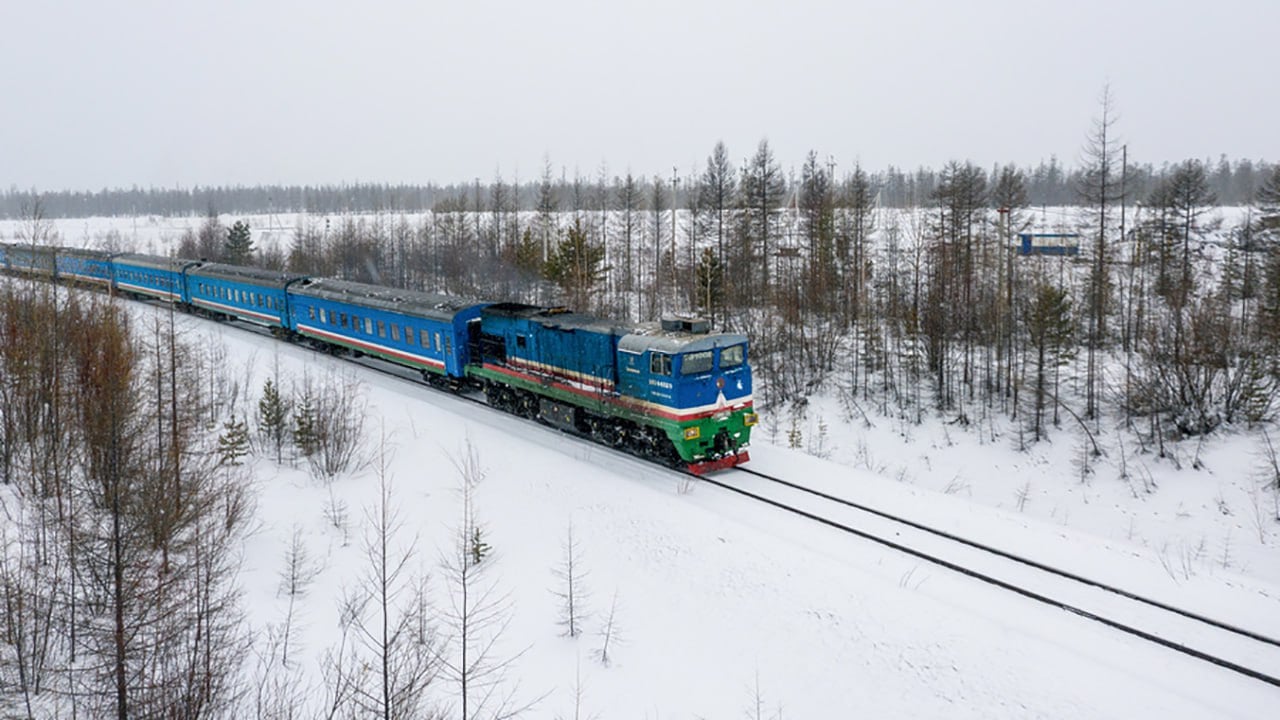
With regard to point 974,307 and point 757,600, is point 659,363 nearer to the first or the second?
point 757,600

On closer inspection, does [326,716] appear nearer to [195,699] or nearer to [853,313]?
[195,699]

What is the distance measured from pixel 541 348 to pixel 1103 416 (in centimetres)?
2152

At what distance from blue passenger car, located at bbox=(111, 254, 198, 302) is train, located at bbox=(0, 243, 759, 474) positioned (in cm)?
1100

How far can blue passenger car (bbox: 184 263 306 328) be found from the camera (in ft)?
113

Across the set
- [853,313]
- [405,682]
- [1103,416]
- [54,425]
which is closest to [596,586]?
[405,682]

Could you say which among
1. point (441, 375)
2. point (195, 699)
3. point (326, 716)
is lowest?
point (326, 716)

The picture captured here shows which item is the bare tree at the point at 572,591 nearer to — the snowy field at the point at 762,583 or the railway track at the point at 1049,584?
the snowy field at the point at 762,583

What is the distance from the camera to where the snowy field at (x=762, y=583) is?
34.8 feet

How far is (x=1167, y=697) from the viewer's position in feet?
32.4

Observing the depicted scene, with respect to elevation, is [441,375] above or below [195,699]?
above

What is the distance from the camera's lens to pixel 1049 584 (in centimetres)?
1297

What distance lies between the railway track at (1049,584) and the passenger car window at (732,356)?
295 cm

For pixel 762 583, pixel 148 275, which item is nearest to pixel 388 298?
pixel 762 583

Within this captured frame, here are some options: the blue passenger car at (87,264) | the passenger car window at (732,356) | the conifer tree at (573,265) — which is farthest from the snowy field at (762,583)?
the blue passenger car at (87,264)
